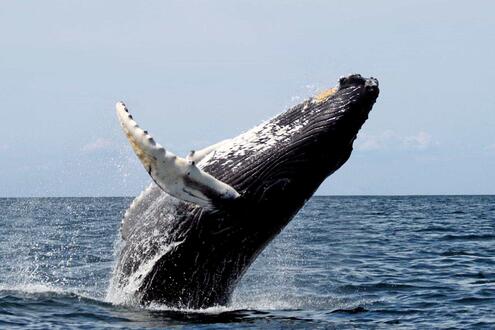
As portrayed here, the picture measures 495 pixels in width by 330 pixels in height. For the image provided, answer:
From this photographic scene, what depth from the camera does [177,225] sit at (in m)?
10.9

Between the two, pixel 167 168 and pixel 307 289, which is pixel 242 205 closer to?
pixel 167 168

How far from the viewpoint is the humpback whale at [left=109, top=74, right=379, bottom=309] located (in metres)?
10.8

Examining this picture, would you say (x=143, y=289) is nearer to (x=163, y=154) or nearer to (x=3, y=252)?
(x=163, y=154)

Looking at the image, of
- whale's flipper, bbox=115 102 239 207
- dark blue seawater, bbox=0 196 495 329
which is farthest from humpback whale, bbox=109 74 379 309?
whale's flipper, bbox=115 102 239 207

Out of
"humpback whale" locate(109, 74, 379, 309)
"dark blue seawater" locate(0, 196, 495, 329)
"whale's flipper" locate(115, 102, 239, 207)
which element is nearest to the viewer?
"whale's flipper" locate(115, 102, 239, 207)

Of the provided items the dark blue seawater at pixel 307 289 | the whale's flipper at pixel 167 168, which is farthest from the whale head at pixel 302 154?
the dark blue seawater at pixel 307 289

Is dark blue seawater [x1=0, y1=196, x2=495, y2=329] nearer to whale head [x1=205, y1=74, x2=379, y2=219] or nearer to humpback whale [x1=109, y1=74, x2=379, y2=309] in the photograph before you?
humpback whale [x1=109, y1=74, x2=379, y2=309]

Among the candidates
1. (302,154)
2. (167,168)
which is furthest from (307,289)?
(167,168)

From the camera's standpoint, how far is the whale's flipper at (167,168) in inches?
376

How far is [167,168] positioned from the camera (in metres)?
9.57

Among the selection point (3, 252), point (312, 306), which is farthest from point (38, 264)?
point (312, 306)

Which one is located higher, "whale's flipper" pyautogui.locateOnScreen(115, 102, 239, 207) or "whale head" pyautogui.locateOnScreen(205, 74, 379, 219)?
"whale head" pyautogui.locateOnScreen(205, 74, 379, 219)

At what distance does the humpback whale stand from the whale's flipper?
53 centimetres

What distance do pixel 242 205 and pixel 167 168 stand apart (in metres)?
1.41
